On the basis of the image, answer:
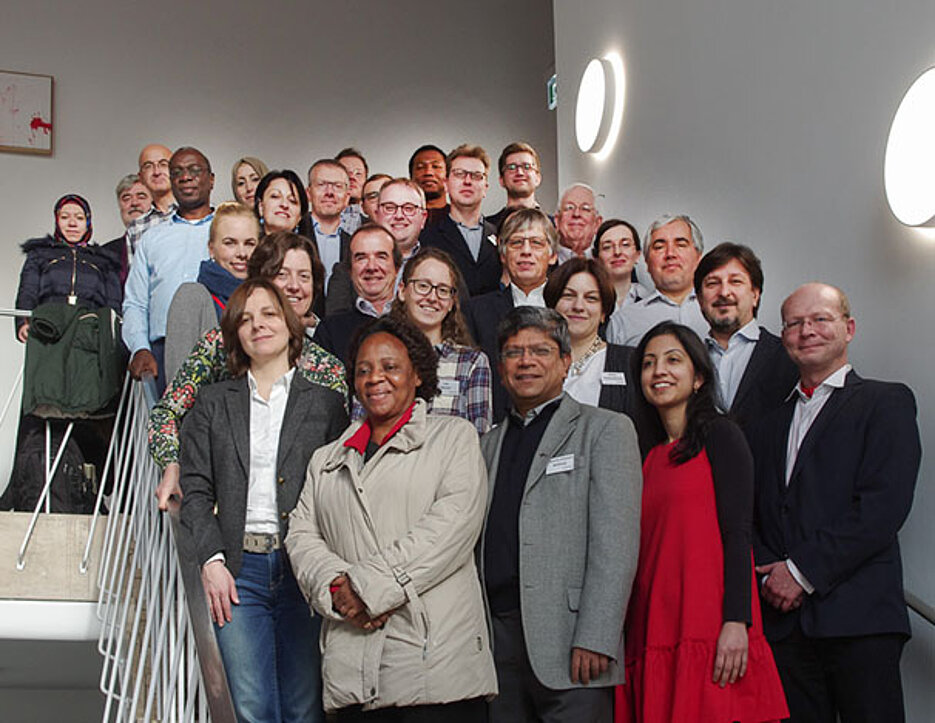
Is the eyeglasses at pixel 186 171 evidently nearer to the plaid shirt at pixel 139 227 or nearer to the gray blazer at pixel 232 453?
the plaid shirt at pixel 139 227

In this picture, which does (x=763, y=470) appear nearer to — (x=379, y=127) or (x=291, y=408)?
(x=291, y=408)

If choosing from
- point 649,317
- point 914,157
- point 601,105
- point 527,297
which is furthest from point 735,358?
point 601,105

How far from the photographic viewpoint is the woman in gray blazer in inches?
113

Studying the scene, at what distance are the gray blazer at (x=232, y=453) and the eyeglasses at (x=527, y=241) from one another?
1.45 metres

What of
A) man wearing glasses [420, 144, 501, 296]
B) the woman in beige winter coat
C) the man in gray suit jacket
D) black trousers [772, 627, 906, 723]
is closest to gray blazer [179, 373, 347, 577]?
the woman in beige winter coat

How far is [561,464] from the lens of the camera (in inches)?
112

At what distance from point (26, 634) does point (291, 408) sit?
7.74ft

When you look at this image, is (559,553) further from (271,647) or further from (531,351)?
(271,647)

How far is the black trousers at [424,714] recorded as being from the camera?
2553 millimetres

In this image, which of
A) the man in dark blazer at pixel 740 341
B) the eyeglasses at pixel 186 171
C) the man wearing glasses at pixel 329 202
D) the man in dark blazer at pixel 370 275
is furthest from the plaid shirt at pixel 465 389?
the eyeglasses at pixel 186 171

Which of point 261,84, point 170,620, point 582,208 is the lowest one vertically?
point 170,620

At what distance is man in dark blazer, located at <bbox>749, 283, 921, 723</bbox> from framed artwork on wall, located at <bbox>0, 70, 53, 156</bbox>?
786 centimetres

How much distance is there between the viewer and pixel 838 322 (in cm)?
329

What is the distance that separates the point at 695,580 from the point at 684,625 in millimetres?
119
